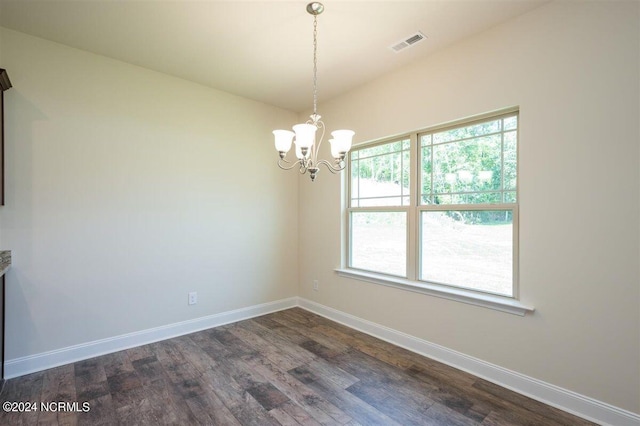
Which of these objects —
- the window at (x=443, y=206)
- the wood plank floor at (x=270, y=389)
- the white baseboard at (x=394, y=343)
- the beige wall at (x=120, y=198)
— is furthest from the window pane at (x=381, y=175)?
the wood plank floor at (x=270, y=389)

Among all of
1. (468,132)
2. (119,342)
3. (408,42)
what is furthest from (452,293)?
(119,342)

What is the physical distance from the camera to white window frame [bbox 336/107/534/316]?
2.34 meters

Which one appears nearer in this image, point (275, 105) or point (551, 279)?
point (551, 279)

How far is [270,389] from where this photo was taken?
228cm

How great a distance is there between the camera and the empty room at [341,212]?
196 cm

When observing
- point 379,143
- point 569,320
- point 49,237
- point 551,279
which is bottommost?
point 569,320

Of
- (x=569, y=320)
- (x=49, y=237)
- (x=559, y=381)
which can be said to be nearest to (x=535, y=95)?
(x=569, y=320)

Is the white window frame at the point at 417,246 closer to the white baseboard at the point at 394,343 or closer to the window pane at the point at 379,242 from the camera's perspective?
the window pane at the point at 379,242

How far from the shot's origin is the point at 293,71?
122 inches

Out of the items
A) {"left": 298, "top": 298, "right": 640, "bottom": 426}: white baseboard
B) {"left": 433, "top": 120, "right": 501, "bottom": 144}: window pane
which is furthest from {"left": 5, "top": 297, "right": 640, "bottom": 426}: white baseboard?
{"left": 433, "top": 120, "right": 501, "bottom": 144}: window pane

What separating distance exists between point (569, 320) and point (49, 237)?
4089 millimetres

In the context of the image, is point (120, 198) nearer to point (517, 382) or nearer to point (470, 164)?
point (470, 164)

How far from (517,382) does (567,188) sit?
1458 millimetres

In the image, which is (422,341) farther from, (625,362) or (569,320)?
(625,362)
